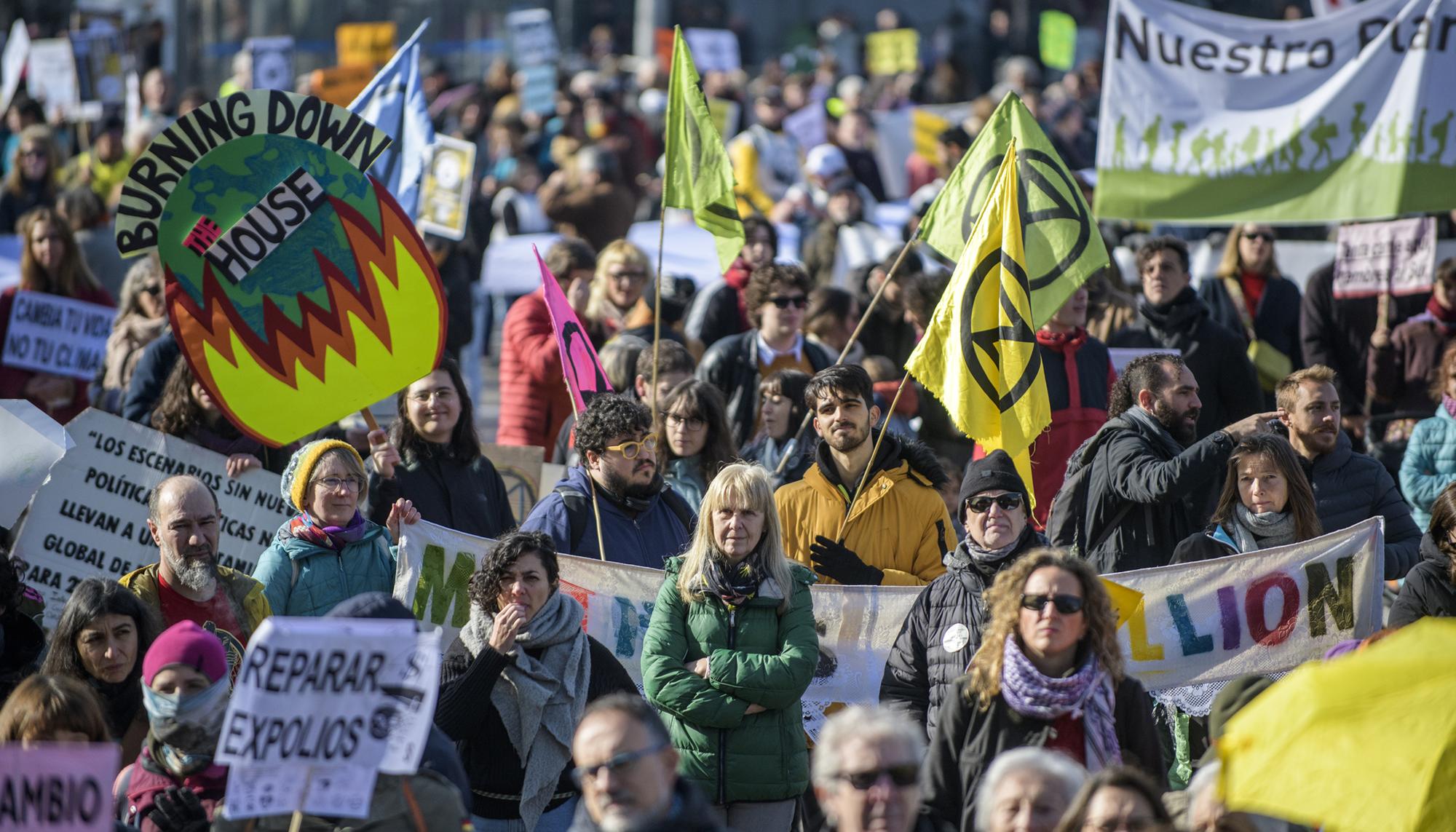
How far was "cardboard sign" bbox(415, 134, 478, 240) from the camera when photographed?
1220 cm

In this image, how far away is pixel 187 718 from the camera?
4891 millimetres

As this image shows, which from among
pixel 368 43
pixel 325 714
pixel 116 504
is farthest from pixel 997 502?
pixel 368 43

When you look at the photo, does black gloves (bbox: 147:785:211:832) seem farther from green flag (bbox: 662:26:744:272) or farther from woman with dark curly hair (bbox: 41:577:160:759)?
green flag (bbox: 662:26:744:272)

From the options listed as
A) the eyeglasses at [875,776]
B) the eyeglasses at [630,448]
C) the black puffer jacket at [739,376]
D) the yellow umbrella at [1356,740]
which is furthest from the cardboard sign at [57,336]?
the yellow umbrella at [1356,740]

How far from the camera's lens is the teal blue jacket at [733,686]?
576cm

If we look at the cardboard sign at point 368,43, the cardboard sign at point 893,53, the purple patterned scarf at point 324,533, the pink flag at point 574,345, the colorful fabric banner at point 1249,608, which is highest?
the cardboard sign at point 893,53

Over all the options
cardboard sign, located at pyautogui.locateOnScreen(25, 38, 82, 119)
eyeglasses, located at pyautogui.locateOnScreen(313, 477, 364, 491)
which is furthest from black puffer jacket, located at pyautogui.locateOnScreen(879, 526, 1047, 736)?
cardboard sign, located at pyautogui.locateOnScreen(25, 38, 82, 119)

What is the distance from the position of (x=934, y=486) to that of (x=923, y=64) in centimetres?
2484

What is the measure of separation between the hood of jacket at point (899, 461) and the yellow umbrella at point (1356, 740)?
2.90 m

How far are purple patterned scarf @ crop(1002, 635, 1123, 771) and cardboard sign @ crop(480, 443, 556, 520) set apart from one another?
3740 millimetres

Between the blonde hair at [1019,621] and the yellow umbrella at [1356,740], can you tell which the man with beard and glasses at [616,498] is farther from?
the yellow umbrella at [1356,740]

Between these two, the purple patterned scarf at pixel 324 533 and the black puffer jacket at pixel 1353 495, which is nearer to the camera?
the purple patterned scarf at pixel 324 533

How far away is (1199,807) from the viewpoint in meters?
4.48

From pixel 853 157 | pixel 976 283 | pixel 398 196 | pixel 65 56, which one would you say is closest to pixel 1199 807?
pixel 976 283
